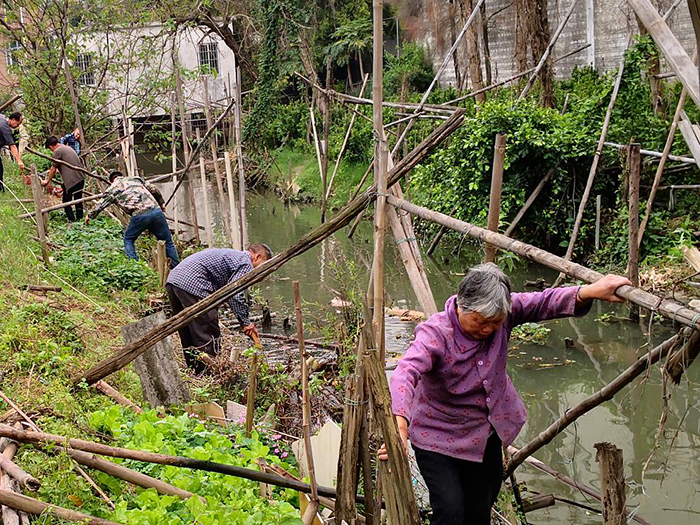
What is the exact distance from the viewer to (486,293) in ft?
9.32

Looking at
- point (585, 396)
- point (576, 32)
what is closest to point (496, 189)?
point (585, 396)

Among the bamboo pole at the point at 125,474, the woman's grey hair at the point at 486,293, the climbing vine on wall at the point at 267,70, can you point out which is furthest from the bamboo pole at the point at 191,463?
the climbing vine on wall at the point at 267,70

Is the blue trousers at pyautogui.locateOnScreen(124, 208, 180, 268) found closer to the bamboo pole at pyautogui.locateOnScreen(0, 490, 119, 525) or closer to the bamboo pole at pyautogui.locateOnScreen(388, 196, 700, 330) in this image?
the bamboo pole at pyautogui.locateOnScreen(388, 196, 700, 330)

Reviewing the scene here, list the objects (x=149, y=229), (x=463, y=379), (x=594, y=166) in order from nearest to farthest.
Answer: (x=463, y=379) < (x=594, y=166) < (x=149, y=229)

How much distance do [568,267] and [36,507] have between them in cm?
223

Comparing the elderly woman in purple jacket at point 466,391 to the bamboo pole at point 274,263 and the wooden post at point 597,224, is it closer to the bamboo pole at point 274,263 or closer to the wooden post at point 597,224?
the bamboo pole at point 274,263

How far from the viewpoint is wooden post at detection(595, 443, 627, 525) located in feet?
8.27

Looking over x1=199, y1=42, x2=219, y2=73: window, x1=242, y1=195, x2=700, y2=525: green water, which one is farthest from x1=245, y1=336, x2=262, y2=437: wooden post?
x1=199, y1=42, x2=219, y2=73: window

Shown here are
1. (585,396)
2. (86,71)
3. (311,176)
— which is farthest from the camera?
(311,176)

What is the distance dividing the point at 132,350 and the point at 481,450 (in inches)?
81.5

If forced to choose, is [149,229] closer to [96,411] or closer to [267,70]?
[96,411]

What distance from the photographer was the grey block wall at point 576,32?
16.1m

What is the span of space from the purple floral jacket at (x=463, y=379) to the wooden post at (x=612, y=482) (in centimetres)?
57

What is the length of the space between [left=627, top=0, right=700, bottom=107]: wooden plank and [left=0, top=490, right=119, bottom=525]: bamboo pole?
2.58 meters
